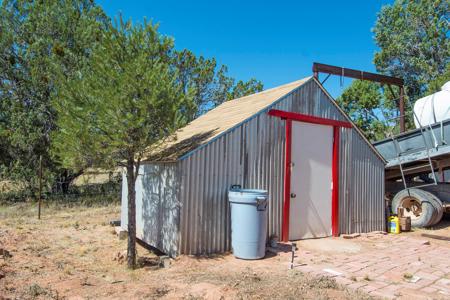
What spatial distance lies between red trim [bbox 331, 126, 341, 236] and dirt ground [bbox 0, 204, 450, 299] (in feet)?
1.59

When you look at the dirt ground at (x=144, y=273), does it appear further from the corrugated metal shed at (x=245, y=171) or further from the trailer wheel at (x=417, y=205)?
the trailer wheel at (x=417, y=205)

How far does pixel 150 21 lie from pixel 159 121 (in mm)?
1874

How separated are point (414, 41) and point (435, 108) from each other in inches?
789

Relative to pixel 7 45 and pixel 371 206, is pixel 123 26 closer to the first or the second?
pixel 371 206

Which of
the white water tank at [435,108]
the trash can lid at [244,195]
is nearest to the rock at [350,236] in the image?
the trash can lid at [244,195]

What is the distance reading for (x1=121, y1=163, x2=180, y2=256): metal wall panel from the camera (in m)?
6.75

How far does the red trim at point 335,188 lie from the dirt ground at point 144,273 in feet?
1.59

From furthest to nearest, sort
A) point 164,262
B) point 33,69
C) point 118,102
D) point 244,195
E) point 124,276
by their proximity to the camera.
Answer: point 33,69 → point 244,195 → point 164,262 → point 124,276 → point 118,102

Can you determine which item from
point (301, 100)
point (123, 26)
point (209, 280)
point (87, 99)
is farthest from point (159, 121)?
point (301, 100)

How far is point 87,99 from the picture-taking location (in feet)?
20.3

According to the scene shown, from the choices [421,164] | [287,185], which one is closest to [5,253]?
[287,185]

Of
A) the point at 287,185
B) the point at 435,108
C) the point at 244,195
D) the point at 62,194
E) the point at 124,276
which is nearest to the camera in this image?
the point at 124,276

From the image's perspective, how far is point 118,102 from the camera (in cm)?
→ 596

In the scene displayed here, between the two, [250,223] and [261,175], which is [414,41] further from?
[250,223]
